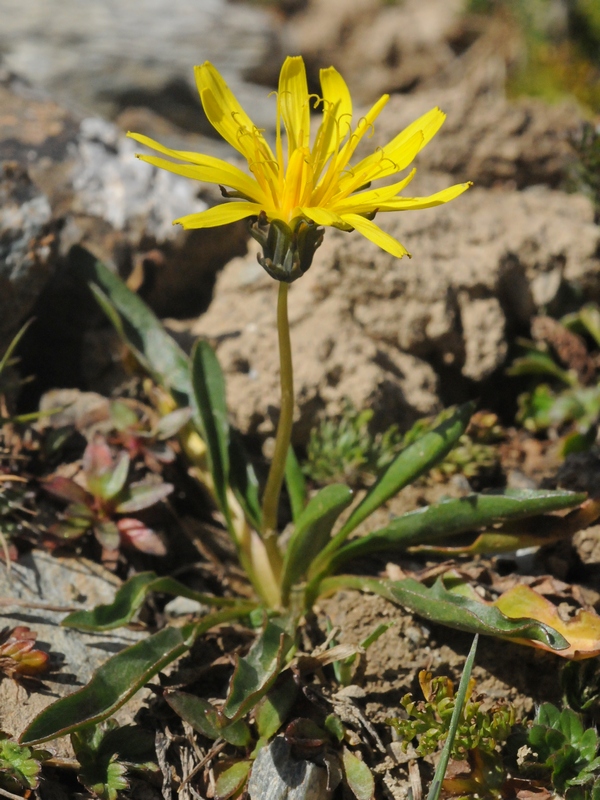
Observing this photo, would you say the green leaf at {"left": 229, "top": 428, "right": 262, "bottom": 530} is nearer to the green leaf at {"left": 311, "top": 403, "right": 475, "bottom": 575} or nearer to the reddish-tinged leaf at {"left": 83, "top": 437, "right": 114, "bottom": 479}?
the green leaf at {"left": 311, "top": 403, "right": 475, "bottom": 575}

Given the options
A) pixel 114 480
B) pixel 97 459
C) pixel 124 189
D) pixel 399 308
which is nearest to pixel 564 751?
pixel 114 480

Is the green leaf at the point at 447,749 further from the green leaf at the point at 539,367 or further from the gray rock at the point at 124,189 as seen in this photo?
the gray rock at the point at 124,189

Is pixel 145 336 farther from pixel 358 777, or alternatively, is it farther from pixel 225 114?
pixel 358 777

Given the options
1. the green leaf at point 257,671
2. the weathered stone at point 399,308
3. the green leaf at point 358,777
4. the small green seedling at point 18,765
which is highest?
the weathered stone at point 399,308

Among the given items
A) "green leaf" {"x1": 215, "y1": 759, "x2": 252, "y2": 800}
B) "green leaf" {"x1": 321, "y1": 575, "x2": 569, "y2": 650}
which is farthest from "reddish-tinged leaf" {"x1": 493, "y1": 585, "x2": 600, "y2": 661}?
"green leaf" {"x1": 215, "y1": 759, "x2": 252, "y2": 800}

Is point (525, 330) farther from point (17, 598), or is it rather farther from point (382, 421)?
point (17, 598)

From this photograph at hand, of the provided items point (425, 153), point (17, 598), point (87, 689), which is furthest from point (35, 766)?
point (425, 153)

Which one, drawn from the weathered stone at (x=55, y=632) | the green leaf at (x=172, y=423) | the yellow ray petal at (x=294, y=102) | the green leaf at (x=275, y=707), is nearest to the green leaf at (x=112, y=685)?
the weathered stone at (x=55, y=632)
